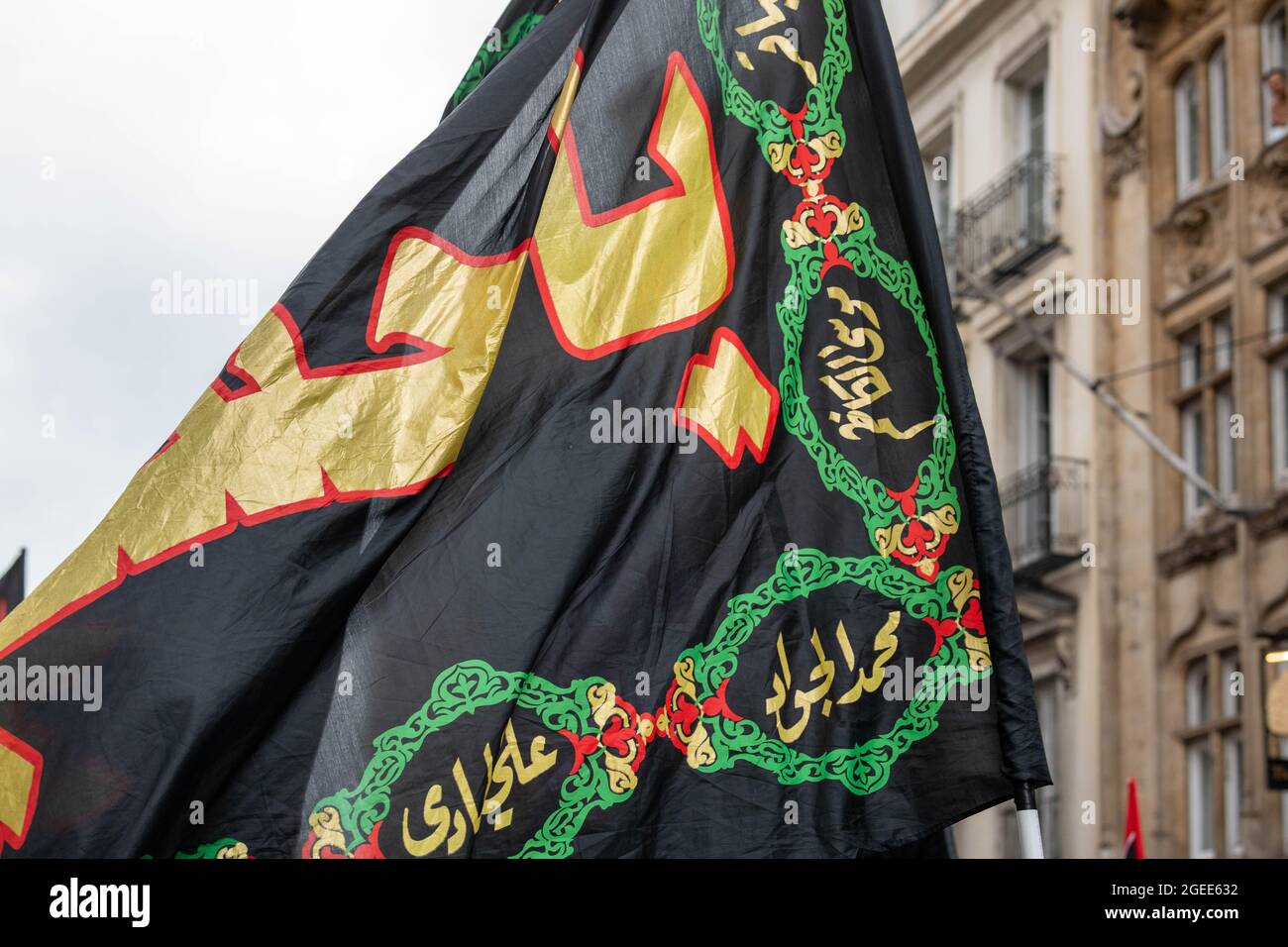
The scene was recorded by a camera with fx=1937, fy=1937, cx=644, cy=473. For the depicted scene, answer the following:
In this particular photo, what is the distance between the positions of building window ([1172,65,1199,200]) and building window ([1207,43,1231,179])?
31 centimetres

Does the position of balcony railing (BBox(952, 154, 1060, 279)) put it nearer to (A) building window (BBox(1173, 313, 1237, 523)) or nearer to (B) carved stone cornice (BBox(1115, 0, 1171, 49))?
(B) carved stone cornice (BBox(1115, 0, 1171, 49))

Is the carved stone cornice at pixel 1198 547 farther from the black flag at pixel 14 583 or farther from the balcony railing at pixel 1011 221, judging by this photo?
the black flag at pixel 14 583

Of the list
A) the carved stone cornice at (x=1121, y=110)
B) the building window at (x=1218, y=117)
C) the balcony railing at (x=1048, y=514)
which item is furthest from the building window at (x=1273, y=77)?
the balcony railing at (x=1048, y=514)

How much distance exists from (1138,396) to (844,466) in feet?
63.6

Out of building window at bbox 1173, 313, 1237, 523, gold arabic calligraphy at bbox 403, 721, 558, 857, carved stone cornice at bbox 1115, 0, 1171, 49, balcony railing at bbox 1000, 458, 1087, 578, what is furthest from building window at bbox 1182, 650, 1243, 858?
gold arabic calligraphy at bbox 403, 721, 558, 857

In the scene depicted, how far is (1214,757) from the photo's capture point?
20906mm

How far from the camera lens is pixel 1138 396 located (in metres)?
23.2

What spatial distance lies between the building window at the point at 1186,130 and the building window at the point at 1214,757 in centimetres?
578

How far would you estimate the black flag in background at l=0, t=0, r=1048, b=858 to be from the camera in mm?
4113

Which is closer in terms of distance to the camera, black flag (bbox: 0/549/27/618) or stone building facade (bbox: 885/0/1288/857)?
black flag (bbox: 0/549/27/618)

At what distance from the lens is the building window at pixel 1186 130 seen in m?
23.2

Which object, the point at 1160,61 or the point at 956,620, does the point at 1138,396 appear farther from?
the point at 956,620
